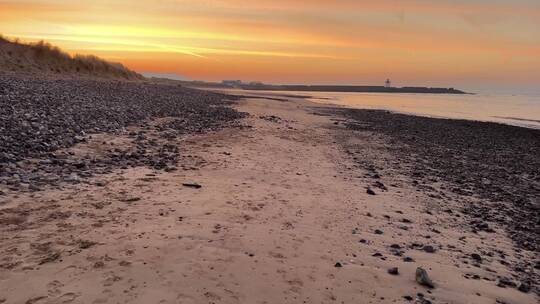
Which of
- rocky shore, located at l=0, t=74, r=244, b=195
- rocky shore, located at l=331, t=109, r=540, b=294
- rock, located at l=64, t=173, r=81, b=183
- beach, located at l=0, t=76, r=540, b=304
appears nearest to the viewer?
beach, located at l=0, t=76, r=540, b=304

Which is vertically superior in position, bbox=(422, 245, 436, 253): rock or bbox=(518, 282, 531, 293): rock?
bbox=(422, 245, 436, 253): rock

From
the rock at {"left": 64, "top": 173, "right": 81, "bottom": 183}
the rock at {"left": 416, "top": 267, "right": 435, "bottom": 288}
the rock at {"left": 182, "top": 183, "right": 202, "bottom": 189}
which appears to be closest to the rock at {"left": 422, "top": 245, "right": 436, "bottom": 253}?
the rock at {"left": 416, "top": 267, "right": 435, "bottom": 288}

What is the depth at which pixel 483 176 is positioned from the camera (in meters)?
13.3

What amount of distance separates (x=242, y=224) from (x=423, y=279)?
2.78m

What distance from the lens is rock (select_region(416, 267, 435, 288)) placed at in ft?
16.8

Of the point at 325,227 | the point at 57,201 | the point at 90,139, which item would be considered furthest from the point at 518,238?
the point at 90,139

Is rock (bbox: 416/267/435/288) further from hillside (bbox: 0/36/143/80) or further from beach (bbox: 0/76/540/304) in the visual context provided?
hillside (bbox: 0/36/143/80)

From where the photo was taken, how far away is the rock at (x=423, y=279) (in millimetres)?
5125

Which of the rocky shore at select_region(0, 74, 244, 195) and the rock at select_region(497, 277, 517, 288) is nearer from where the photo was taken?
the rock at select_region(497, 277, 517, 288)

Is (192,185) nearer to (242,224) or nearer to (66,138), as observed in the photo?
(242,224)

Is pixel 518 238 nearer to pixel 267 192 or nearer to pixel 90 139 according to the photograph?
pixel 267 192

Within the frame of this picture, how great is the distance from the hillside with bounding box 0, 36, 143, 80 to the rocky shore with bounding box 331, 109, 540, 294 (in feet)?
102

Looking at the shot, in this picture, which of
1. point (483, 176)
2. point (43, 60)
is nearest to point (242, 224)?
point (483, 176)

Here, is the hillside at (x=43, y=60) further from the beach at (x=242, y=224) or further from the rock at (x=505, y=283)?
the rock at (x=505, y=283)
